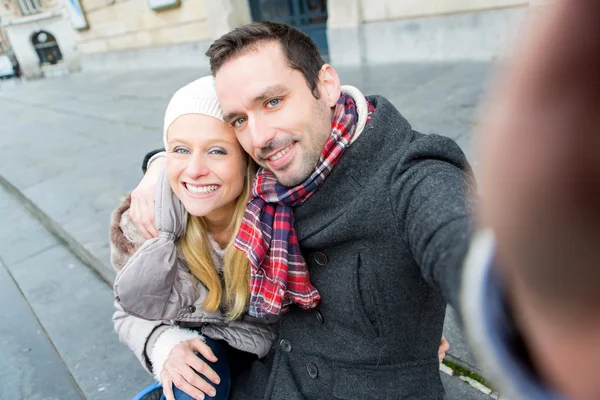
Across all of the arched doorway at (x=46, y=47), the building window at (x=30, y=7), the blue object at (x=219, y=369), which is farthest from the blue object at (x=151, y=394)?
the building window at (x=30, y=7)

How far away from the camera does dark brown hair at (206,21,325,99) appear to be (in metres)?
1.39

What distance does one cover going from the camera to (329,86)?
148cm

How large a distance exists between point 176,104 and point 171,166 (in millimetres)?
236

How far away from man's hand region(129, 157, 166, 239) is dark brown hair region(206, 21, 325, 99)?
1.99 ft

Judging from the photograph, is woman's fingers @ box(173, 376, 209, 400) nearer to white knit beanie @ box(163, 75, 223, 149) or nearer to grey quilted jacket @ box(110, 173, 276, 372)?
grey quilted jacket @ box(110, 173, 276, 372)

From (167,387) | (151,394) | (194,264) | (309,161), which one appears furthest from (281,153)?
(151,394)

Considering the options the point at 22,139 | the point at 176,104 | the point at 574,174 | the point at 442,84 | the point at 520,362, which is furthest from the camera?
the point at 22,139

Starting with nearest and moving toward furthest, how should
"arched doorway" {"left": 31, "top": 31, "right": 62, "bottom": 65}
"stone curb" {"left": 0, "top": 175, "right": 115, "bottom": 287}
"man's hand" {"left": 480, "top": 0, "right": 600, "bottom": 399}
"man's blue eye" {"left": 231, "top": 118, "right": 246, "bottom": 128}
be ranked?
"man's hand" {"left": 480, "top": 0, "right": 600, "bottom": 399}
"man's blue eye" {"left": 231, "top": 118, "right": 246, "bottom": 128}
"stone curb" {"left": 0, "top": 175, "right": 115, "bottom": 287}
"arched doorway" {"left": 31, "top": 31, "right": 62, "bottom": 65}

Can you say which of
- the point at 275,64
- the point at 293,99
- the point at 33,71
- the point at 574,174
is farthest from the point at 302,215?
the point at 33,71

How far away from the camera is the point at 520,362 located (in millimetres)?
519

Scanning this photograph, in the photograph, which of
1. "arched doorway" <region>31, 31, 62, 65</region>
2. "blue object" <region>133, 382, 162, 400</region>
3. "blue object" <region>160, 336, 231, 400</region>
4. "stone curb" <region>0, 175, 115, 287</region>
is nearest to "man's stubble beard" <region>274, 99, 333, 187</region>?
"blue object" <region>160, 336, 231, 400</region>

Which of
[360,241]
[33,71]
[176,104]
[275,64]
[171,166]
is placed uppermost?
[275,64]

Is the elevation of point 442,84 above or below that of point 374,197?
below

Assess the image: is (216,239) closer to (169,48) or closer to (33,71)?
(169,48)
